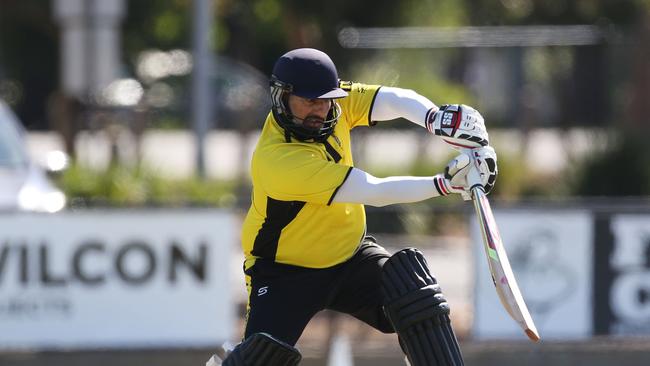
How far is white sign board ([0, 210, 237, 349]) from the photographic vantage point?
30.2ft

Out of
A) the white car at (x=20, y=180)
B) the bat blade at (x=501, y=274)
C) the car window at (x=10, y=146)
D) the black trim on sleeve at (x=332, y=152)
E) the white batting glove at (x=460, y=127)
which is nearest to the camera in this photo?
the bat blade at (x=501, y=274)

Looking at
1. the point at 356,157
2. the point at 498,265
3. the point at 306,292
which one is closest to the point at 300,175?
the point at 306,292

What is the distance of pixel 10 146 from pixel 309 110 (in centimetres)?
654

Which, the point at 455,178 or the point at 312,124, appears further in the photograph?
the point at 312,124

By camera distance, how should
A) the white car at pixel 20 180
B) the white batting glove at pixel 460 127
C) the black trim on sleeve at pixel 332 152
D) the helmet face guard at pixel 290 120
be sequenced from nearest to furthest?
1. the white batting glove at pixel 460 127
2. the helmet face guard at pixel 290 120
3. the black trim on sleeve at pixel 332 152
4. the white car at pixel 20 180

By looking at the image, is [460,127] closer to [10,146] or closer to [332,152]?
[332,152]

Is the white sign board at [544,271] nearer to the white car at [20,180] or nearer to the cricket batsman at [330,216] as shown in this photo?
the white car at [20,180]

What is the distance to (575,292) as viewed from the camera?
9328 millimetres

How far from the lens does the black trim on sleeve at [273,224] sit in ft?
17.8

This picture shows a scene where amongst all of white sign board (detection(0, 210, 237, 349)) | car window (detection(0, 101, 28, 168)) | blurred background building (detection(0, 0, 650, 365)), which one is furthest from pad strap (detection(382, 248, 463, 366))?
car window (detection(0, 101, 28, 168))

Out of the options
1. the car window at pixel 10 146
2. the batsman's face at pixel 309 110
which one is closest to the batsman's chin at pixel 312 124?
the batsman's face at pixel 309 110

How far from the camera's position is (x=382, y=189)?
17.0 ft

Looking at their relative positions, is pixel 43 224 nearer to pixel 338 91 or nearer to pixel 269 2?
pixel 338 91

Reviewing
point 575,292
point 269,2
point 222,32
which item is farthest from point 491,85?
point 575,292
